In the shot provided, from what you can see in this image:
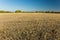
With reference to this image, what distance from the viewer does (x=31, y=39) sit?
7.45 meters

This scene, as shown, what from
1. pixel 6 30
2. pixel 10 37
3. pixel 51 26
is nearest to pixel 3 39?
pixel 10 37

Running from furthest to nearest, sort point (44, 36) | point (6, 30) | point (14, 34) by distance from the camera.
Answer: point (6, 30), point (14, 34), point (44, 36)

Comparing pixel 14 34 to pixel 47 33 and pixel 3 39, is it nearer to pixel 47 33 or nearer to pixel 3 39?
pixel 3 39

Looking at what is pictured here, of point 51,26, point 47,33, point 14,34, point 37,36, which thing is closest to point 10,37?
point 14,34

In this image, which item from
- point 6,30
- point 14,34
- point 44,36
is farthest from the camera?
point 6,30

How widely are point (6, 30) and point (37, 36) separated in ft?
6.26

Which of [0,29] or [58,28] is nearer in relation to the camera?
[58,28]

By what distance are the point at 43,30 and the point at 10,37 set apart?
5.82 feet

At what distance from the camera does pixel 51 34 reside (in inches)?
300

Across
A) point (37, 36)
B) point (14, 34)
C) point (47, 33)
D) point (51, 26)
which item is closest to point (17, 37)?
point (14, 34)

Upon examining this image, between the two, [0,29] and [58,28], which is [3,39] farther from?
[58,28]

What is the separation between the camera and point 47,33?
761cm

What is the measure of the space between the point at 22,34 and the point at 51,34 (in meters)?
1.50

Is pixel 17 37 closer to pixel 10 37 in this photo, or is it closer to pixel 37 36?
pixel 10 37
